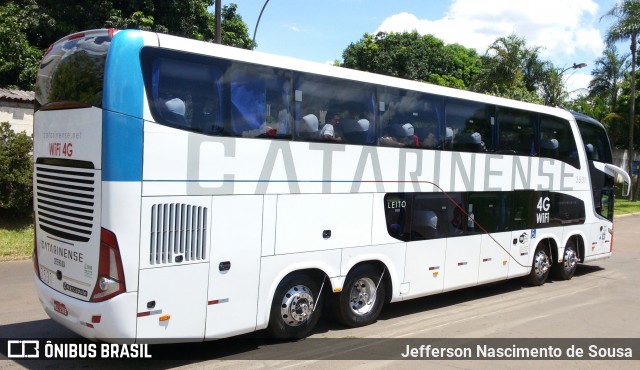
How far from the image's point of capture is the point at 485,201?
376 inches

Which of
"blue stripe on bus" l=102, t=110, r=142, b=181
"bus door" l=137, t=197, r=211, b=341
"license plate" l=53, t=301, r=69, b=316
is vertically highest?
"blue stripe on bus" l=102, t=110, r=142, b=181

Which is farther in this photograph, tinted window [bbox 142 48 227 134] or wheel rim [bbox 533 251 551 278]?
wheel rim [bbox 533 251 551 278]

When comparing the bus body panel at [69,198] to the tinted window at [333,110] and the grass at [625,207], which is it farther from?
the grass at [625,207]

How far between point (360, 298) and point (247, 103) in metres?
3.21

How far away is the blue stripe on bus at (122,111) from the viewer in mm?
5133

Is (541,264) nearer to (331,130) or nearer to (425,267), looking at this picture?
(425,267)

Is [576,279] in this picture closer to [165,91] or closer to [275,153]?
[275,153]

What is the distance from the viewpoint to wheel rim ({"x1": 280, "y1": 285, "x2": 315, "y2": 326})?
669 cm

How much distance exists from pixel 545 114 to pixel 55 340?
9289mm

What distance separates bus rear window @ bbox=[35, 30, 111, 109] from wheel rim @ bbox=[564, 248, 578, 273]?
10.1 m

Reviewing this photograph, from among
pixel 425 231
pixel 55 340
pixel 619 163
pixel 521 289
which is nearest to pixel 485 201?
pixel 425 231

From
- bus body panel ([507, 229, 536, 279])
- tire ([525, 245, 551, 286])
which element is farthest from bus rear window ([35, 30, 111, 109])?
tire ([525, 245, 551, 286])

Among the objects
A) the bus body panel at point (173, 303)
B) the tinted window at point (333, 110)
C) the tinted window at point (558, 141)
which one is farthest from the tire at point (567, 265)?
the bus body panel at point (173, 303)

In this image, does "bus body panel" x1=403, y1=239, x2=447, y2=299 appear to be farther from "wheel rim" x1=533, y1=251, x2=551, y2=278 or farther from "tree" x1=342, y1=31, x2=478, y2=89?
"tree" x1=342, y1=31, x2=478, y2=89
